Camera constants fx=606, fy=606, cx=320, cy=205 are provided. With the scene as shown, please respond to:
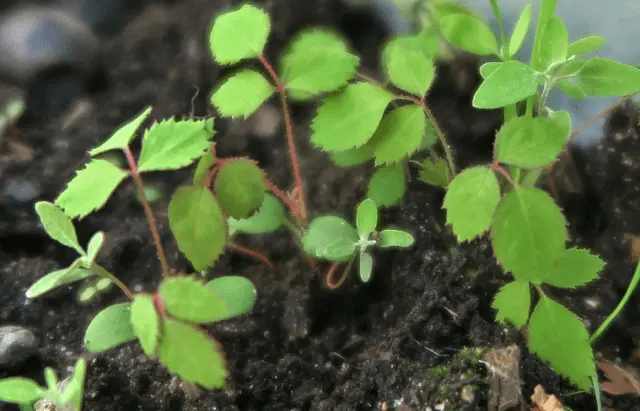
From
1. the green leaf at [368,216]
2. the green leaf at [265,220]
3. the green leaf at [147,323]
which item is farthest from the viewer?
the green leaf at [265,220]

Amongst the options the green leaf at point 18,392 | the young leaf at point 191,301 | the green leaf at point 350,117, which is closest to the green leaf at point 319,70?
the green leaf at point 350,117

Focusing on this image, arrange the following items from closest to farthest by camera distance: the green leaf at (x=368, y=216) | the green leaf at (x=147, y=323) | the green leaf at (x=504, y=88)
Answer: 1. the green leaf at (x=147, y=323)
2. the green leaf at (x=504, y=88)
3. the green leaf at (x=368, y=216)

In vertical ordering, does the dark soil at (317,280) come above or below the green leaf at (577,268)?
below

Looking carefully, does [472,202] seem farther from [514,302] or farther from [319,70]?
[319,70]

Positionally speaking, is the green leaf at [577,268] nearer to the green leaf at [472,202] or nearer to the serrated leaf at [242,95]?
the green leaf at [472,202]

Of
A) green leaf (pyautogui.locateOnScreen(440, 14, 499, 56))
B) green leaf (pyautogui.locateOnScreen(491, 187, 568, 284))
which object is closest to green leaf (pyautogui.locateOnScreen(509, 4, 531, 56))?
green leaf (pyautogui.locateOnScreen(440, 14, 499, 56))

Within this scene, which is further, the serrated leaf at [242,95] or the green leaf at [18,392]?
the serrated leaf at [242,95]

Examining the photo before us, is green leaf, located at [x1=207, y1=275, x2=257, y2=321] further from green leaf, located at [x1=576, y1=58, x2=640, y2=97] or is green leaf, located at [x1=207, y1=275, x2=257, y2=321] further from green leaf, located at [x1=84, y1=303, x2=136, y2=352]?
green leaf, located at [x1=576, y1=58, x2=640, y2=97]
